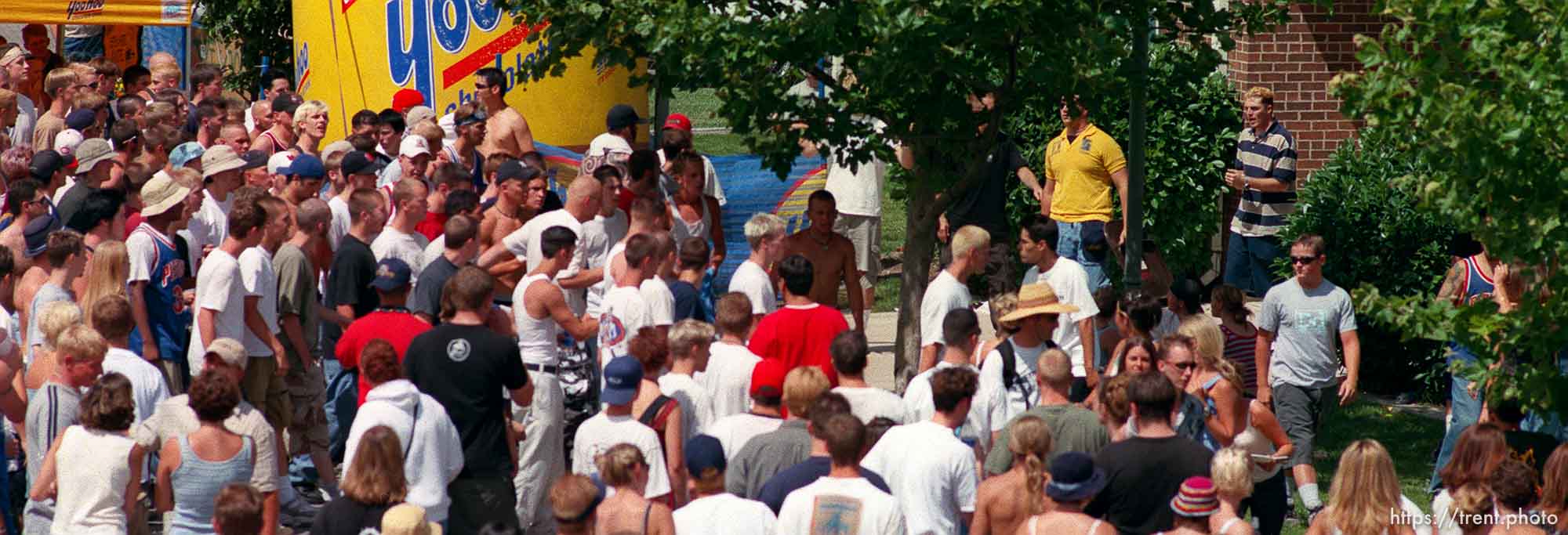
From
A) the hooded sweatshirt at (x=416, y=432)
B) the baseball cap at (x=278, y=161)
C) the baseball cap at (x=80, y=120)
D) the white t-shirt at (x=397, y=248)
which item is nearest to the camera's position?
the hooded sweatshirt at (x=416, y=432)

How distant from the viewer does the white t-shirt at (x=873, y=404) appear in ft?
27.5

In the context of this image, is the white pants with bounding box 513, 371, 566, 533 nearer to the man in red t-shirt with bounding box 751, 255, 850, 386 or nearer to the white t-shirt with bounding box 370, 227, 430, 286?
the man in red t-shirt with bounding box 751, 255, 850, 386

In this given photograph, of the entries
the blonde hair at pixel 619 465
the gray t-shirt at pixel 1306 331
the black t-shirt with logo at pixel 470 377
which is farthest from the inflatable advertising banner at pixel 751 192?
the blonde hair at pixel 619 465

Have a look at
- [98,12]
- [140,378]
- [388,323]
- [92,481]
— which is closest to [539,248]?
[388,323]

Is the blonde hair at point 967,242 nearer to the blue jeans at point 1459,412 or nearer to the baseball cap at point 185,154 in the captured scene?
the blue jeans at point 1459,412

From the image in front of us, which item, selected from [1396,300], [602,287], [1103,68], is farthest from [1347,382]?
[602,287]

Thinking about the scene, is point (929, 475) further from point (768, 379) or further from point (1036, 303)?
point (1036, 303)

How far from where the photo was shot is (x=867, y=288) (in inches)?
620

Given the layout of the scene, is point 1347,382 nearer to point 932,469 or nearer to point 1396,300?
point 1396,300

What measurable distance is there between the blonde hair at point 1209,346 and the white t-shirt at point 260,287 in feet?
14.3

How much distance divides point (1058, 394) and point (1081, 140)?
223 inches

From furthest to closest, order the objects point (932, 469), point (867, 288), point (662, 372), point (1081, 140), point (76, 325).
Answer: point (867, 288), point (1081, 140), point (662, 372), point (76, 325), point (932, 469)

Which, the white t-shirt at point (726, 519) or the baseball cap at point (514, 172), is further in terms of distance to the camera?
the baseball cap at point (514, 172)

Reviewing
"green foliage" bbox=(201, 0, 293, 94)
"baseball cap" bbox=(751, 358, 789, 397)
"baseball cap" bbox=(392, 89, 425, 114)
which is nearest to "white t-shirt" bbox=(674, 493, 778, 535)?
"baseball cap" bbox=(751, 358, 789, 397)
